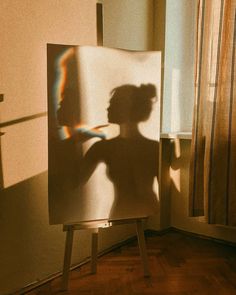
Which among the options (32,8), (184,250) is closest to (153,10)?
(32,8)

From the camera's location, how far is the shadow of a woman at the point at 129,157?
158 centimetres

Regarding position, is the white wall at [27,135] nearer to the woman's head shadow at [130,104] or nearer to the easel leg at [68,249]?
the easel leg at [68,249]

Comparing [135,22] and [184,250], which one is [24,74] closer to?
[135,22]

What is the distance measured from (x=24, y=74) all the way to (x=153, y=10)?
1.36 metres

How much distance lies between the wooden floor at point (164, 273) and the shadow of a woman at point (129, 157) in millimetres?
450

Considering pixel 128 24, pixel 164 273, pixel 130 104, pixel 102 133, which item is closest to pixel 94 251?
pixel 164 273

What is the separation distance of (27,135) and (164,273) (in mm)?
1235

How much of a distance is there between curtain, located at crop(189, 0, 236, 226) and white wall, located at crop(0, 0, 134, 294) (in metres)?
0.86

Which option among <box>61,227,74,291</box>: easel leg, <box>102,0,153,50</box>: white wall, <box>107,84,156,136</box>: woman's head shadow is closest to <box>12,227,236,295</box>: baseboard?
<box>61,227,74,291</box>: easel leg

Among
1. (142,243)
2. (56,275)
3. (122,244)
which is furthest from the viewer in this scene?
(122,244)

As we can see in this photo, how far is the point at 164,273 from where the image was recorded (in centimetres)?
191

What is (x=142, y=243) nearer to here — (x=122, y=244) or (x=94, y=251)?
(x=94, y=251)

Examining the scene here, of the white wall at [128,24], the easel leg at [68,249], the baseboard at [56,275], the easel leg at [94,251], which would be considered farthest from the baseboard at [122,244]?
the white wall at [128,24]

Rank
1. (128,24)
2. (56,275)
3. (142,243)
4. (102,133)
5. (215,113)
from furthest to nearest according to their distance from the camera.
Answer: (128,24) → (215,113) → (56,275) → (142,243) → (102,133)
